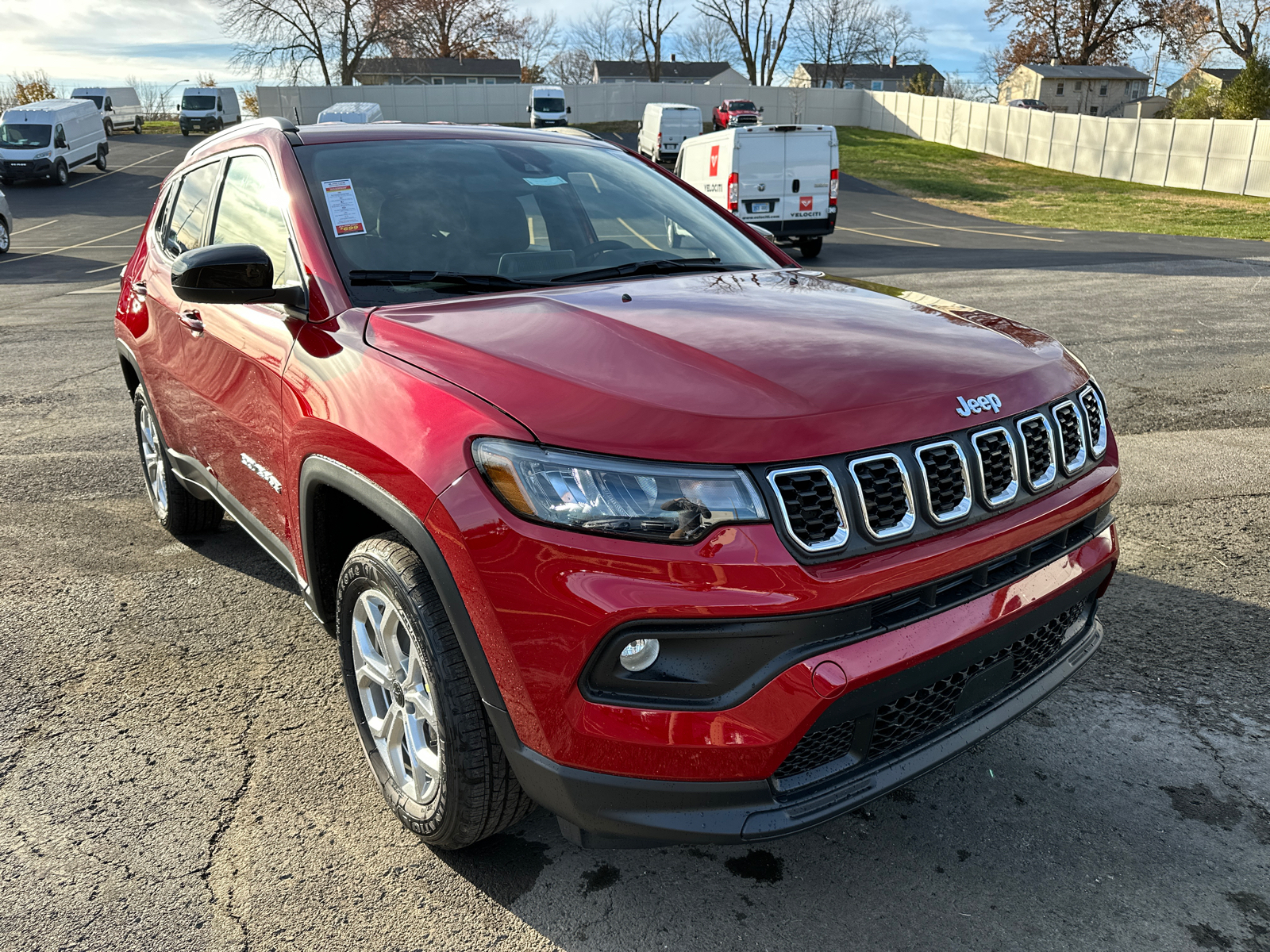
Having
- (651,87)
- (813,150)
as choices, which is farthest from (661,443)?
(651,87)

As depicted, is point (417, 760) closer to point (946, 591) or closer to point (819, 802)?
point (819, 802)

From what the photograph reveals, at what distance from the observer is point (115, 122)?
52562 mm

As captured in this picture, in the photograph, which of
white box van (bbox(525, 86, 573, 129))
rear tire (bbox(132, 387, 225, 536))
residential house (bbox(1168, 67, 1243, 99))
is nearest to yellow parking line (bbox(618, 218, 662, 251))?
rear tire (bbox(132, 387, 225, 536))

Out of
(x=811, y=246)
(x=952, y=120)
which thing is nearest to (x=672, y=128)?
(x=952, y=120)

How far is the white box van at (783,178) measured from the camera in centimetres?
1664

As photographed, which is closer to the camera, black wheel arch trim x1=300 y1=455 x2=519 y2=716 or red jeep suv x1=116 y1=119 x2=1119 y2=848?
red jeep suv x1=116 y1=119 x2=1119 y2=848

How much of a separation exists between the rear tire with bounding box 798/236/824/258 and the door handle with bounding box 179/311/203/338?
15.0 m

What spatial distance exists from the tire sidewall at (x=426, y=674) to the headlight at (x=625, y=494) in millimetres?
465

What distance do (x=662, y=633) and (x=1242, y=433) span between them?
17.8ft

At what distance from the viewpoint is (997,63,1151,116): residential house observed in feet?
257

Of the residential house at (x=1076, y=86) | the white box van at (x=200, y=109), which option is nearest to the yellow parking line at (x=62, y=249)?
the white box van at (x=200, y=109)

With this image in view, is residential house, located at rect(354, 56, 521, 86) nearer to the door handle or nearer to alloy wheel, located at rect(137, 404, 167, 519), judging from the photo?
alloy wheel, located at rect(137, 404, 167, 519)

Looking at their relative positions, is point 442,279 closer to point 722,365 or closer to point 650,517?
point 722,365

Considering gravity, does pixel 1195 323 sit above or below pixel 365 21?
below
